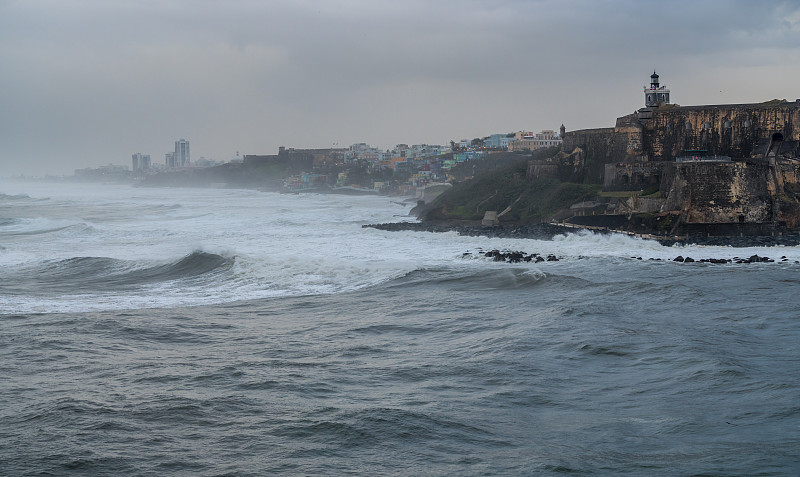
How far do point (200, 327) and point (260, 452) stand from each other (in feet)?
18.2

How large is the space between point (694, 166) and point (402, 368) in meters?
17.4

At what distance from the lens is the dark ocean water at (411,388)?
6.77 meters

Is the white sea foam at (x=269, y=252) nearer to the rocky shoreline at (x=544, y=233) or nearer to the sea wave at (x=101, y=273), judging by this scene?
the sea wave at (x=101, y=273)

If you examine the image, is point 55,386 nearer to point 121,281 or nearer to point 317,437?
point 317,437

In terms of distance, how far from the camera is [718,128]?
30234mm

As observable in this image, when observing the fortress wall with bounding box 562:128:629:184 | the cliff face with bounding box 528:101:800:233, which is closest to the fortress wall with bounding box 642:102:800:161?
the cliff face with bounding box 528:101:800:233

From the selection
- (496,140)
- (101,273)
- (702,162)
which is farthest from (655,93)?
(496,140)

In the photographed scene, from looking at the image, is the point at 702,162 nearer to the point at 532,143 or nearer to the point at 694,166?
the point at 694,166

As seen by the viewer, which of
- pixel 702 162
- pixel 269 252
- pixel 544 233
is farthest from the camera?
pixel 544 233

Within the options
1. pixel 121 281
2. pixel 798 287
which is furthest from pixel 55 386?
pixel 798 287

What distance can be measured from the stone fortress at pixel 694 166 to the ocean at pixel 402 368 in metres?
5.03

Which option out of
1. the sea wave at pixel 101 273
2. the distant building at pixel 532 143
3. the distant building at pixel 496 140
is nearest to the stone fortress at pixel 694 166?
the sea wave at pixel 101 273

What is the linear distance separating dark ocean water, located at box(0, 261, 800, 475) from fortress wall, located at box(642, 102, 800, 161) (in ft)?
56.3

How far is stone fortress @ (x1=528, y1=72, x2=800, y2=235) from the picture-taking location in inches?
930
